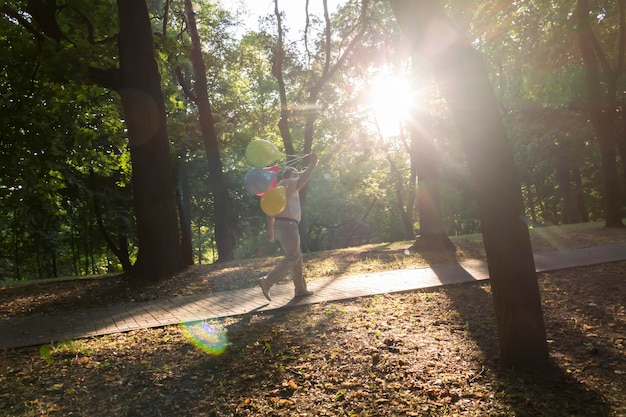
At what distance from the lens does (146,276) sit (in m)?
10.4

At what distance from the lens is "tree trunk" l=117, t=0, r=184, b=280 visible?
10.4m

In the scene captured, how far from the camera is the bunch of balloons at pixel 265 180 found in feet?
22.1

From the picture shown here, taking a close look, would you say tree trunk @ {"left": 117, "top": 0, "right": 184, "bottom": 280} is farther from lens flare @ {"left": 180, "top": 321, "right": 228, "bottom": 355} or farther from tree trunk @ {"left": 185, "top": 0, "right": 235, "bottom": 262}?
tree trunk @ {"left": 185, "top": 0, "right": 235, "bottom": 262}

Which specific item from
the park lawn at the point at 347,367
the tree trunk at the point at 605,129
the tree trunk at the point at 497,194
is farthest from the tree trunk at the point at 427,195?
the tree trunk at the point at 497,194

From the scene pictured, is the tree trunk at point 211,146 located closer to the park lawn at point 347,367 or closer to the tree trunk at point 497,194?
the park lawn at point 347,367

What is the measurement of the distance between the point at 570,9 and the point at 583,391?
17351 millimetres

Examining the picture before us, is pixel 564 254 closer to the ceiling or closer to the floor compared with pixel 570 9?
closer to the floor

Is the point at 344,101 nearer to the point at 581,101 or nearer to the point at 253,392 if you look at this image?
the point at 581,101

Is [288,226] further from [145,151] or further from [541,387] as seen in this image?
[145,151]

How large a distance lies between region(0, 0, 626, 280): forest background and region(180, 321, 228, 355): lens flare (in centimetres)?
355

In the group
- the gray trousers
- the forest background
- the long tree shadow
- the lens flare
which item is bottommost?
the long tree shadow

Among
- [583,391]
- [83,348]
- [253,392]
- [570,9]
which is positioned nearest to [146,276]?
[83,348]

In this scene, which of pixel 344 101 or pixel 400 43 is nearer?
pixel 400 43

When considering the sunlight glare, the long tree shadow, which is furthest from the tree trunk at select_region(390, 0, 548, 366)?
the sunlight glare
